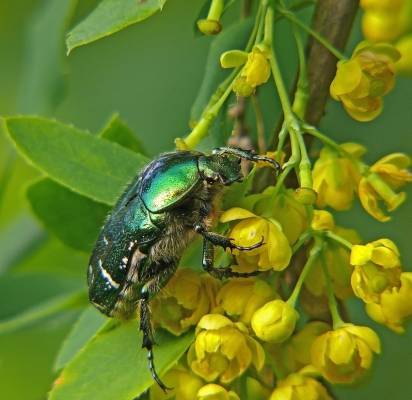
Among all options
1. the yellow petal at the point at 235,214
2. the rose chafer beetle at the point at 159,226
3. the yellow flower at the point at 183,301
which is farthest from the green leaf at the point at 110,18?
the yellow flower at the point at 183,301

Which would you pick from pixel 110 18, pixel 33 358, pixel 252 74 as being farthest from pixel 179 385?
pixel 33 358

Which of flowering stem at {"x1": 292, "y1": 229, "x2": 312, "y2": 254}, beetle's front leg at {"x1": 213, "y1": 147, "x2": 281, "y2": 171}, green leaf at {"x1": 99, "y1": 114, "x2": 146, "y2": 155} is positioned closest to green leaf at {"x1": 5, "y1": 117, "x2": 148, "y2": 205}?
green leaf at {"x1": 99, "y1": 114, "x2": 146, "y2": 155}

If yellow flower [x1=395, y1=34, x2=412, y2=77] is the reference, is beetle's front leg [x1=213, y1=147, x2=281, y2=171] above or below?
below

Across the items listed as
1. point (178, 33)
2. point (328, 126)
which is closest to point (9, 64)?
point (178, 33)

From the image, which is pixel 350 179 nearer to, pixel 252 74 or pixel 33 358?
pixel 252 74

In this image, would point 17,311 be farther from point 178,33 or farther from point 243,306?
point 178,33

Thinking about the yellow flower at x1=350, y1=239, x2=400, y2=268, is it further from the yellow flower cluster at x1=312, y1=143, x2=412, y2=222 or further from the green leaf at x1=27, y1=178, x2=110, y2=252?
the green leaf at x1=27, y1=178, x2=110, y2=252
